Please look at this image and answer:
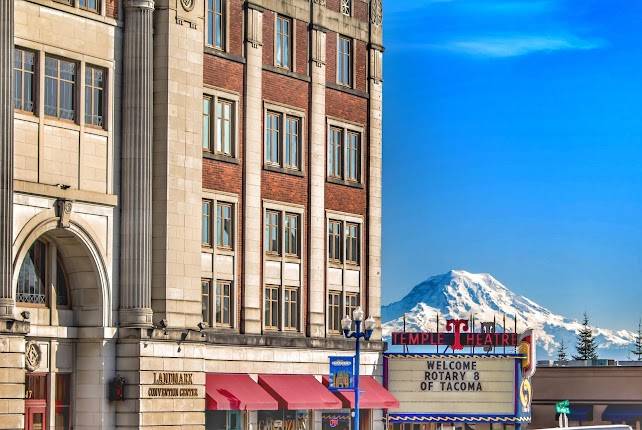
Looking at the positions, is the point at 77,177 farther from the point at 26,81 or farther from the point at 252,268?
the point at 252,268

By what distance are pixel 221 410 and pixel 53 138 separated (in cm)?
1459

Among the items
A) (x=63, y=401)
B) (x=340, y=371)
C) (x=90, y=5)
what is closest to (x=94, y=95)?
(x=90, y=5)

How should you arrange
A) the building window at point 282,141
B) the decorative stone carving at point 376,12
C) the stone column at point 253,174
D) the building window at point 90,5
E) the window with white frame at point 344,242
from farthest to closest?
the decorative stone carving at point 376,12 < the window with white frame at point 344,242 < the building window at point 282,141 < the stone column at point 253,174 < the building window at point 90,5

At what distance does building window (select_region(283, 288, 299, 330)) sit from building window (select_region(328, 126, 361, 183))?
608cm

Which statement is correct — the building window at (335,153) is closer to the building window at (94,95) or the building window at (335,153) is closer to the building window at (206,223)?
the building window at (206,223)

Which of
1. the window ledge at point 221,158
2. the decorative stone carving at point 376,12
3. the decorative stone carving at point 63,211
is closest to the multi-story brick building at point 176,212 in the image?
the decorative stone carving at point 63,211

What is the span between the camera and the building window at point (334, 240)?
76562mm

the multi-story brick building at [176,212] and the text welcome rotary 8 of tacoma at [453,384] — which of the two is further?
the text welcome rotary 8 of tacoma at [453,384]

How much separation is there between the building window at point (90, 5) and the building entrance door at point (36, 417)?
47.8 feet

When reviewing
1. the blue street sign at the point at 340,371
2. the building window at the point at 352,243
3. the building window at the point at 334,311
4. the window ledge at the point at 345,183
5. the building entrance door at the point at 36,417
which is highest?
the window ledge at the point at 345,183

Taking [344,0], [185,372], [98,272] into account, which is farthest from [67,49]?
[344,0]

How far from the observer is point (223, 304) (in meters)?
69.2

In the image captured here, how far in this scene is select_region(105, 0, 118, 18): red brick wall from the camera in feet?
206

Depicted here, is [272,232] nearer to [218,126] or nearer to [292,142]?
[292,142]
